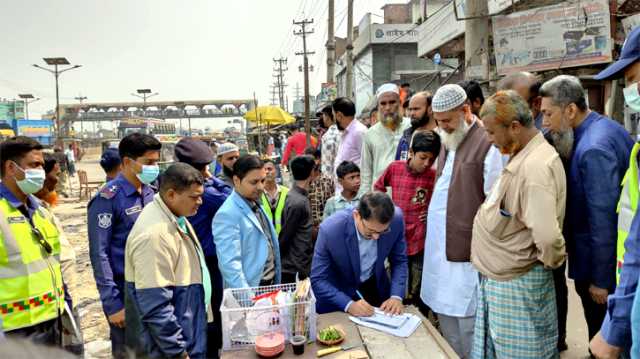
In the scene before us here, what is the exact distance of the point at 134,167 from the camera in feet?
9.56

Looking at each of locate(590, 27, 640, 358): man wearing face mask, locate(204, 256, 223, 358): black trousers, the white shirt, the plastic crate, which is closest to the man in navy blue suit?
the white shirt

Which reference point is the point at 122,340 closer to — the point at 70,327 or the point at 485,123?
the point at 70,327

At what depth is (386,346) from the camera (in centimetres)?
210

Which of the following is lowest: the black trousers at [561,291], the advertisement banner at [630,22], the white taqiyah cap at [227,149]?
the black trousers at [561,291]

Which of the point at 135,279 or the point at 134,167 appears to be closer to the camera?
the point at 135,279

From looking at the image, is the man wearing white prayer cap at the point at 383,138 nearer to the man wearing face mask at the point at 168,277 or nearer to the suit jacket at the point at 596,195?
the suit jacket at the point at 596,195

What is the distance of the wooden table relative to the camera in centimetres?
201

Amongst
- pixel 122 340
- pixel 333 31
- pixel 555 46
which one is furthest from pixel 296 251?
pixel 333 31

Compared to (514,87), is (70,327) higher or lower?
lower

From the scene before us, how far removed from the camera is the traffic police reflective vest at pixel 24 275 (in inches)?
90.4

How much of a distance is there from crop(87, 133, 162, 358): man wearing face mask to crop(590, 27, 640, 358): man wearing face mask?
256 centimetres

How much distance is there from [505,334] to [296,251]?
174cm

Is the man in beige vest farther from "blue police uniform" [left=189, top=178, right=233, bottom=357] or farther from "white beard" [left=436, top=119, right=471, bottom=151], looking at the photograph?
"blue police uniform" [left=189, top=178, right=233, bottom=357]

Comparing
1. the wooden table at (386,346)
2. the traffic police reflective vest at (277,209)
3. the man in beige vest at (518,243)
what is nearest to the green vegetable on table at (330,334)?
the wooden table at (386,346)
